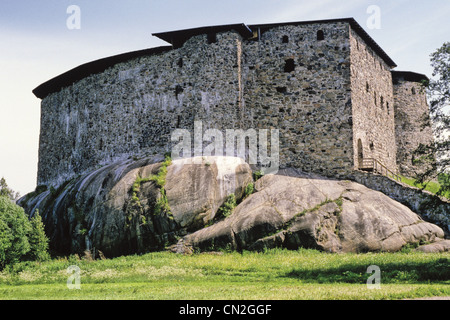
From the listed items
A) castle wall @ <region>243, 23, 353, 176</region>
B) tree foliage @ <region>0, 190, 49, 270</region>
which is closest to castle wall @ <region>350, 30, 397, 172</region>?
castle wall @ <region>243, 23, 353, 176</region>

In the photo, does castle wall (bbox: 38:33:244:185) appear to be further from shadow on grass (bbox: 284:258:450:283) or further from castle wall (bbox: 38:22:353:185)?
shadow on grass (bbox: 284:258:450:283)

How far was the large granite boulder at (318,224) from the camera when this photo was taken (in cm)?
2655

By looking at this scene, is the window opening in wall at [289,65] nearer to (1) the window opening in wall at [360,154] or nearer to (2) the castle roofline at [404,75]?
(1) the window opening in wall at [360,154]

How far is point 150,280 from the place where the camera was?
21.7 meters

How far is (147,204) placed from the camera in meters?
29.9

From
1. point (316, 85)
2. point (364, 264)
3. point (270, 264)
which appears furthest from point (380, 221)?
point (316, 85)

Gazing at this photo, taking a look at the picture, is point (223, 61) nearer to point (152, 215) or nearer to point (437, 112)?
point (152, 215)

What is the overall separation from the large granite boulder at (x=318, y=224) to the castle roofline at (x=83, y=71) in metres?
14.5

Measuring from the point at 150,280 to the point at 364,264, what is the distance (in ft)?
30.8

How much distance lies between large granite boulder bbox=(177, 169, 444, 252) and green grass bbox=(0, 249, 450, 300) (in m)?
1.01

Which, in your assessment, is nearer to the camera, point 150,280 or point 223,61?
point 150,280

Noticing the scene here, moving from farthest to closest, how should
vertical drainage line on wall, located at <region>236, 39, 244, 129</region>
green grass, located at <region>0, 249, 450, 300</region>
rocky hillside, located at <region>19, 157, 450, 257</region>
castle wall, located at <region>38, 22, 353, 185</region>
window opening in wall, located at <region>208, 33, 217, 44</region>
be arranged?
window opening in wall, located at <region>208, 33, 217, 44</region> → vertical drainage line on wall, located at <region>236, 39, 244, 129</region> → castle wall, located at <region>38, 22, 353, 185</region> → rocky hillside, located at <region>19, 157, 450, 257</region> → green grass, located at <region>0, 249, 450, 300</region>

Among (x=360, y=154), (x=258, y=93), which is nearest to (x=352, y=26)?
(x=258, y=93)

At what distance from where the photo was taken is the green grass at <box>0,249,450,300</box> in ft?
52.6
